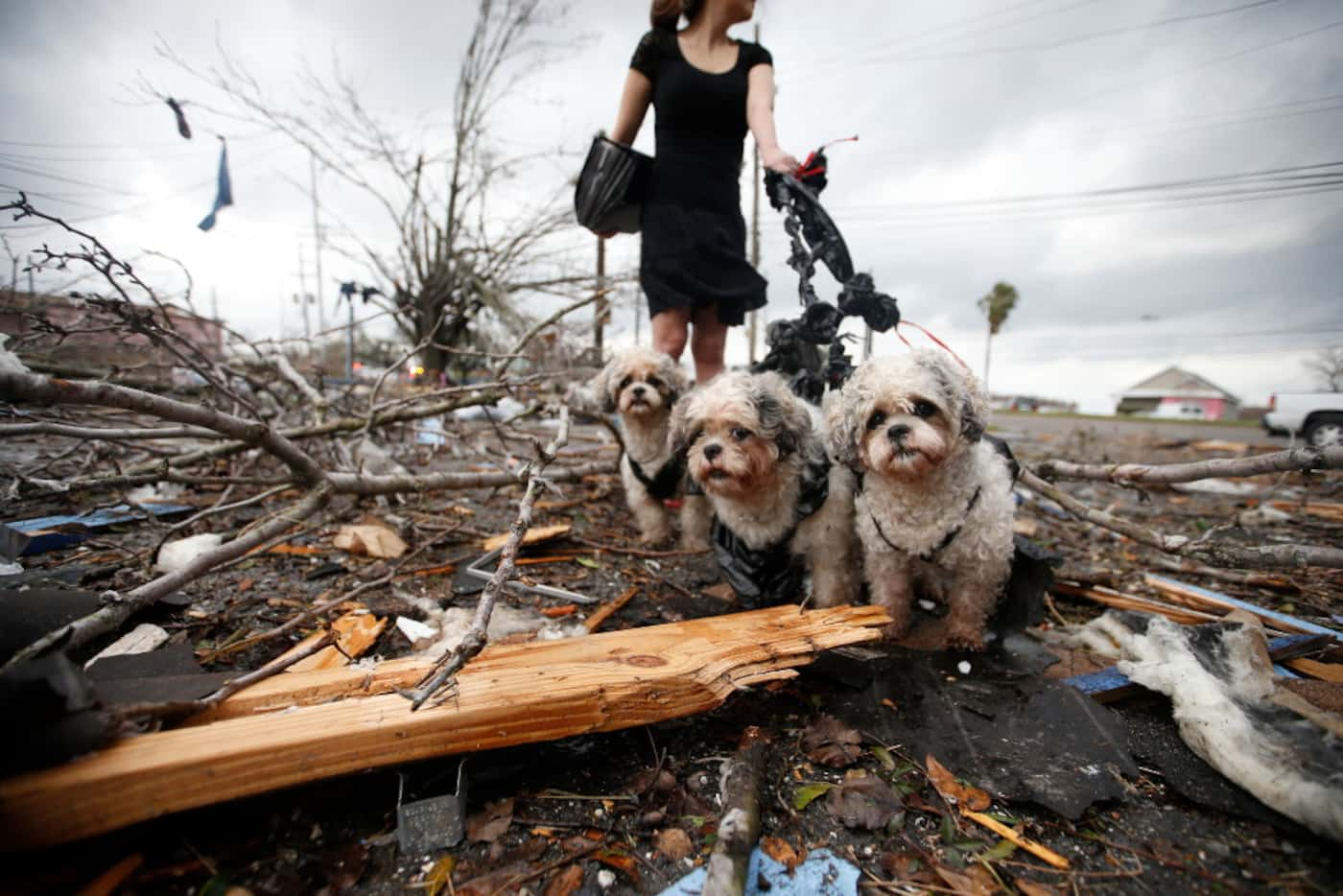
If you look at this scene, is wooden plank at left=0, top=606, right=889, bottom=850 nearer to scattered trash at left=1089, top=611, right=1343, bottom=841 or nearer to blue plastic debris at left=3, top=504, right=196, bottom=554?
scattered trash at left=1089, top=611, right=1343, bottom=841

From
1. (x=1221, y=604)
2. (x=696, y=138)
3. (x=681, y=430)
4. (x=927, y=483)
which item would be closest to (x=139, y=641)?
(x=681, y=430)

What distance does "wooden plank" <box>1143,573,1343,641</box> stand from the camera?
2.76 meters

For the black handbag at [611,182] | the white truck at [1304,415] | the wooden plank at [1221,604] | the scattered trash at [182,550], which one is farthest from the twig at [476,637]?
the white truck at [1304,415]

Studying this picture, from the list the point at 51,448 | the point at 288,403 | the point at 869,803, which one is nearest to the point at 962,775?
the point at 869,803

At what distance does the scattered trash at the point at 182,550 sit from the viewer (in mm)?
3281

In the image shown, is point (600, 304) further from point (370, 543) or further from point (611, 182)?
point (370, 543)

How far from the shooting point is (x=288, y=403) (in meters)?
6.40

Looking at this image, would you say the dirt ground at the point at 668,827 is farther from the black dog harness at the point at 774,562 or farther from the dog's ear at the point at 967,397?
the dog's ear at the point at 967,397

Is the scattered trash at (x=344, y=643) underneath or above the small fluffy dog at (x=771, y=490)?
underneath

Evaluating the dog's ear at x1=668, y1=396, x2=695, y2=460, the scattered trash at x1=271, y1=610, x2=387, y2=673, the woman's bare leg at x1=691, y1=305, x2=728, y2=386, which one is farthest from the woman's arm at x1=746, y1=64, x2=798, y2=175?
the scattered trash at x1=271, y1=610, x2=387, y2=673

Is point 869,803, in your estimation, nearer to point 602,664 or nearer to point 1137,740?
point 602,664

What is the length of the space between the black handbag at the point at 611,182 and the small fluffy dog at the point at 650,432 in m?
1.16

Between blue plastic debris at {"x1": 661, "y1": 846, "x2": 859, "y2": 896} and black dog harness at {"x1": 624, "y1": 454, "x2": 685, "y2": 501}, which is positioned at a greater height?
black dog harness at {"x1": 624, "y1": 454, "x2": 685, "y2": 501}

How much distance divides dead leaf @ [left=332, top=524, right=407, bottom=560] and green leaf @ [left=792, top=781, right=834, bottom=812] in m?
3.15
